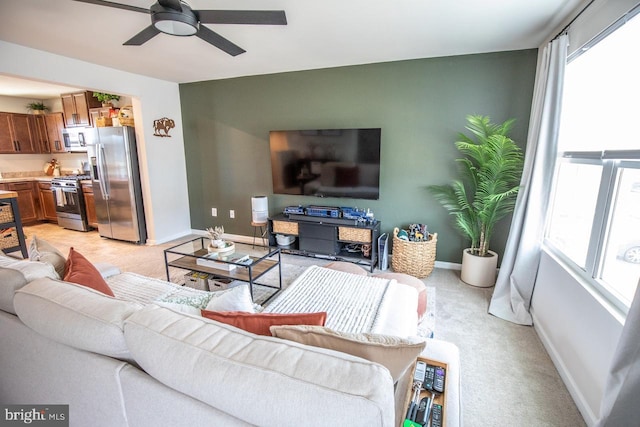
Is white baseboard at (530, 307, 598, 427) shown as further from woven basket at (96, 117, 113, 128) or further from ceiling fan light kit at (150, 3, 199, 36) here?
woven basket at (96, 117, 113, 128)

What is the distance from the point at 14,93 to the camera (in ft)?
17.4

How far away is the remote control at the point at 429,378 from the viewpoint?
3.44 ft

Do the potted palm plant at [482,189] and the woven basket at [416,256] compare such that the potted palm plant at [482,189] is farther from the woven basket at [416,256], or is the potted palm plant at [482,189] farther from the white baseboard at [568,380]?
the white baseboard at [568,380]

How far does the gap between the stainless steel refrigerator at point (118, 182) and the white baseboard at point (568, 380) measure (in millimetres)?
4853

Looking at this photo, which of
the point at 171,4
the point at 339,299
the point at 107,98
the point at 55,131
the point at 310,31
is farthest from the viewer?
the point at 55,131

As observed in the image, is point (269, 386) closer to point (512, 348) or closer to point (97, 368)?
point (97, 368)

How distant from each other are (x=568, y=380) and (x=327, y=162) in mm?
2830

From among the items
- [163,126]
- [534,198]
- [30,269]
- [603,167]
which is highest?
[163,126]

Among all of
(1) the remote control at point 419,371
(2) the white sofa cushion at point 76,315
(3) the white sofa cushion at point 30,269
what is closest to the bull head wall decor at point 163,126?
(3) the white sofa cushion at point 30,269

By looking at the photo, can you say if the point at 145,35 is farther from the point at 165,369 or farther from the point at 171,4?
the point at 165,369

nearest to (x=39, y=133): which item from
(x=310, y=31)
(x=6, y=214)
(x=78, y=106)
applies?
(x=78, y=106)

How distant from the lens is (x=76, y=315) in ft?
3.26

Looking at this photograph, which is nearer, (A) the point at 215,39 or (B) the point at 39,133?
(A) the point at 215,39

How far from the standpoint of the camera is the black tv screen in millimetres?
A: 3414
